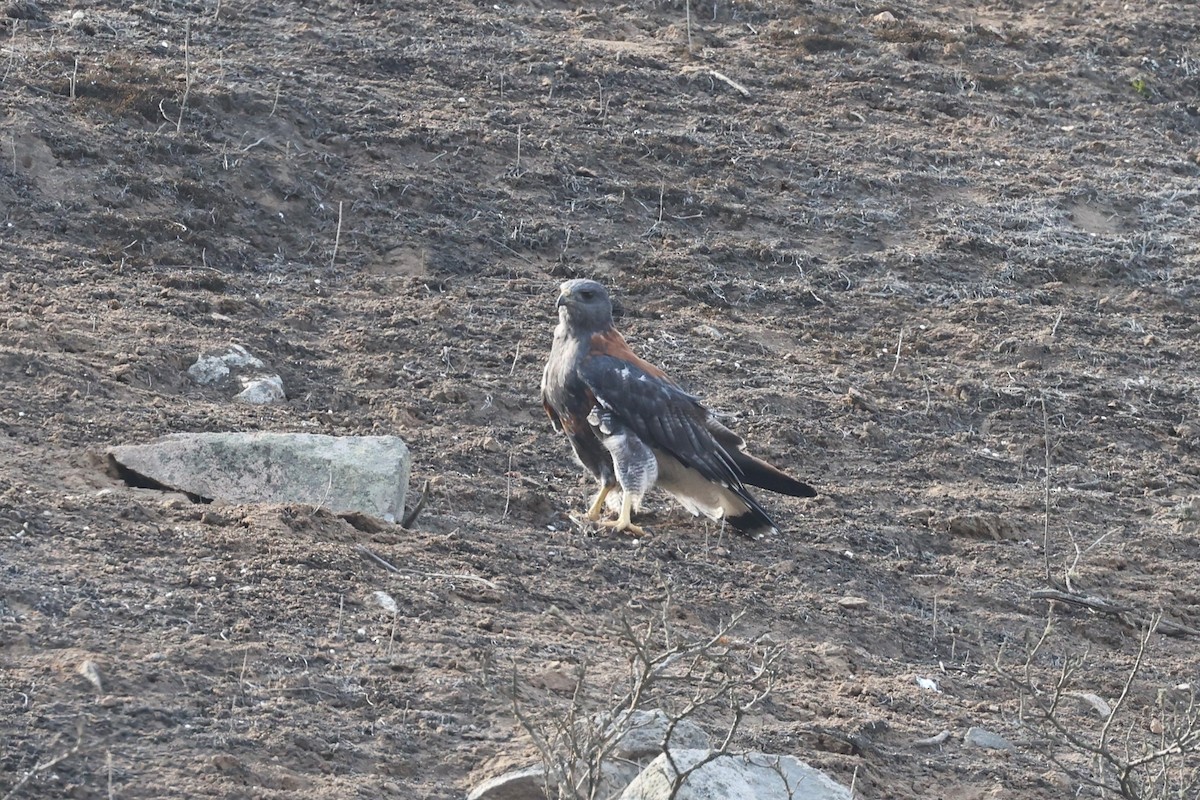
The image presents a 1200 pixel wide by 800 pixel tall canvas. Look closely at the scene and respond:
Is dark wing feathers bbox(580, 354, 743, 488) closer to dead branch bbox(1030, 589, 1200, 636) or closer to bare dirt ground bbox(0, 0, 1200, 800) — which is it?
bare dirt ground bbox(0, 0, 1200, 800)

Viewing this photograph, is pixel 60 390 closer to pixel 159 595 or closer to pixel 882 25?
pixel 159 595

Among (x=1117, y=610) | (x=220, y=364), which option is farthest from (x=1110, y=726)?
(x=220, y=364)

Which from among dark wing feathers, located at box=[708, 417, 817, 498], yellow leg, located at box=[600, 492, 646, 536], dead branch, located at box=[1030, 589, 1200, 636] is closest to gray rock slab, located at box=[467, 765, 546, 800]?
yellow leg, located at box=[600, 492, 646, 536]

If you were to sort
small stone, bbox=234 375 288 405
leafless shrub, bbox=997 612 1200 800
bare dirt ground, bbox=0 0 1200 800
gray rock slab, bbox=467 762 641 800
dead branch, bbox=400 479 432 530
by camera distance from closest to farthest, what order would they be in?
gray rock slab, bbox=467 762 641 800 → leafless shrub, bbox=997 612 1200 800 → bare dirt ground, bbox=0 0 1200 800 → dead branch, bbox=400 479 432 530 → small stone, bbox=234 375 288 405

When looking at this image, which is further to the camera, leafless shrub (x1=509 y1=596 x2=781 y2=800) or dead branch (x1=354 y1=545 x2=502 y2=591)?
dead branch (x1=354 y1=545 x2=502 y2=591)

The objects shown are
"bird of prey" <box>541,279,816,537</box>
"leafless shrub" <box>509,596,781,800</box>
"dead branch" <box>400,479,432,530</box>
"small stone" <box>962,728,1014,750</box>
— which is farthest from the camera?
"bird of prey" <box>541,279,816,537</box>

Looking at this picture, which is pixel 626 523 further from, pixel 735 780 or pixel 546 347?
pixel 735 780

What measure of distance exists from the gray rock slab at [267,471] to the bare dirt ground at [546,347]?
0.20 m

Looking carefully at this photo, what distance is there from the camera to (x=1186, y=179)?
1250 cm

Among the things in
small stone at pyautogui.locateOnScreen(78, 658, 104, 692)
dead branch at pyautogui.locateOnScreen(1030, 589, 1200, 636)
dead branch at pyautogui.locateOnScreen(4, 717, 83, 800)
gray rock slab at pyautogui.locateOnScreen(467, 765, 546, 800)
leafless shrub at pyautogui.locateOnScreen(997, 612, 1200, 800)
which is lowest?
dead branch at pyautogui.locateOnScreen(1030, 589, 1200, 636)

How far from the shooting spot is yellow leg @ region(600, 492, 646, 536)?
717 centimetres

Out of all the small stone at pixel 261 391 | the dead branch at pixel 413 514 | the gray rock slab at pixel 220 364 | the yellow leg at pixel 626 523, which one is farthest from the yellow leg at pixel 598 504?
the gray rock slab at pixel 220 364

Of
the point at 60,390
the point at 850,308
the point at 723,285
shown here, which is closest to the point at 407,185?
the point at 723,285

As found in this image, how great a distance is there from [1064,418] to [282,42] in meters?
5.91
